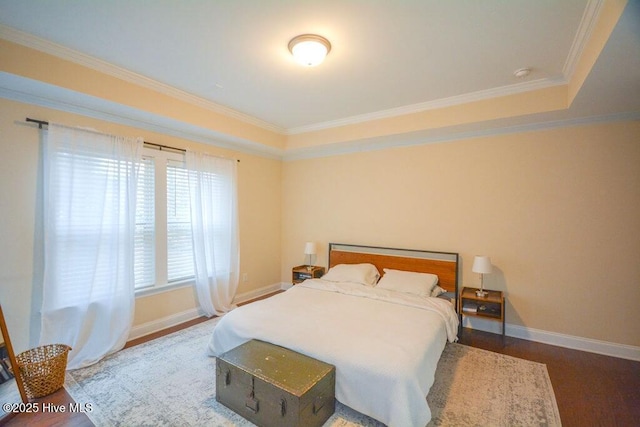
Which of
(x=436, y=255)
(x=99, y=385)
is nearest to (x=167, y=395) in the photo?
(x=99, y=385)

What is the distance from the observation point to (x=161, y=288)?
11.1 ft

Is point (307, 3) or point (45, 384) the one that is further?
point (45, 384)

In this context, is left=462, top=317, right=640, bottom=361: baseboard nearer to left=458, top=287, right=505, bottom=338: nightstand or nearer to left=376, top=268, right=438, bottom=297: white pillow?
left=458, top=287, right=505, bottom=338: nightstand

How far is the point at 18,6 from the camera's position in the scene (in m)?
1.81

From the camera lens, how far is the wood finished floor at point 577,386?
1.93m

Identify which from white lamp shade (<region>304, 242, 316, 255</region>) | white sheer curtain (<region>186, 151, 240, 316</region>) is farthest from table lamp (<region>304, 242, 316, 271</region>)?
white sheer curtain (<region>186, 151, 240, 316</region>)

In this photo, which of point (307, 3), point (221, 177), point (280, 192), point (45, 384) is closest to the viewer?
point (307, 3)

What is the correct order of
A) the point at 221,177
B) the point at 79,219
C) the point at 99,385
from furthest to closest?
the point at 221,177, the point at 79,219, the point at 99,385

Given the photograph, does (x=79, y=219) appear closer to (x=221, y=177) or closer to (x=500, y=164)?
(x=221, y=177)

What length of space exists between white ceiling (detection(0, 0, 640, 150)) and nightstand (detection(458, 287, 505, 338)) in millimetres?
2023

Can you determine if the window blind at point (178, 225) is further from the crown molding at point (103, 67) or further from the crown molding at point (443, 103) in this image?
the crown molding at point (443, 103)

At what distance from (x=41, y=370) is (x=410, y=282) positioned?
11.5ft

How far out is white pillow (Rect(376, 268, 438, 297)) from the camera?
127 inches

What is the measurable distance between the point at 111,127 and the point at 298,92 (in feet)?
6.77
